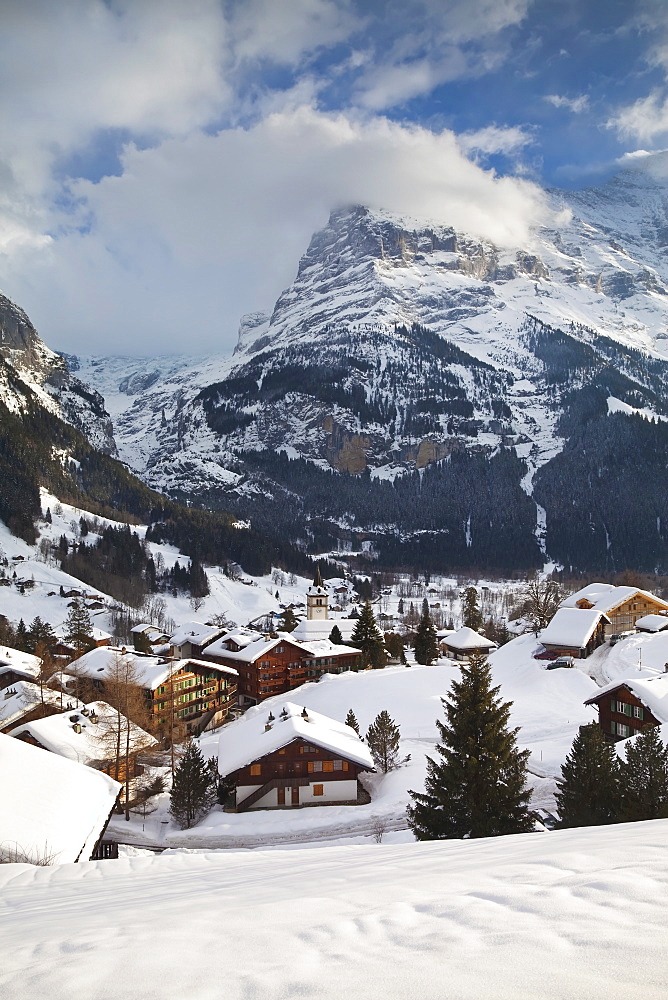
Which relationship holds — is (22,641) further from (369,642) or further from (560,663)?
(560,663)

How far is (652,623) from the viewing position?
2504 inches

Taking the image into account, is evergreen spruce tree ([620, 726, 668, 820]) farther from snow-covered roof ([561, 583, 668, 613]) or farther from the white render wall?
snow-covered roof ([561, 583, 668, 613])

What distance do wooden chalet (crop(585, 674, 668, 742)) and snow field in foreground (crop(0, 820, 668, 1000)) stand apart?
2473cm

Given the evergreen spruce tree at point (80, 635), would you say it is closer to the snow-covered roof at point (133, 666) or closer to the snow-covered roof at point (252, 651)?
the snow-covered roof at point (133, 666)

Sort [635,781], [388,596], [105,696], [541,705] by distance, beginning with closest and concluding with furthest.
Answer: [635,781], [541,705], [105,696], [388,596]

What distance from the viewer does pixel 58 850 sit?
56.3ft

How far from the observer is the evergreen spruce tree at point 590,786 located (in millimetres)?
→ 19094

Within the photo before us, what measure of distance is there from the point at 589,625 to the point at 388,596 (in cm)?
8482

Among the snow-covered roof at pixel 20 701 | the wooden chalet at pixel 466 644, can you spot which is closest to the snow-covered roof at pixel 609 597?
the wooden chalet at pixel 466 644

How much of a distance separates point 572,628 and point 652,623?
38.6ft

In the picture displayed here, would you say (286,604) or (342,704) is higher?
(286,604)

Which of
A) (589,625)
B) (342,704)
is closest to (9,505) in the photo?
(342,704)

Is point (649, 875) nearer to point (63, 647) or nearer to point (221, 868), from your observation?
point (221, 868)

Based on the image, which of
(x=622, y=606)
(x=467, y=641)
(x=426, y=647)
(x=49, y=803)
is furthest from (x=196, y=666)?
(x=622, y=606)
